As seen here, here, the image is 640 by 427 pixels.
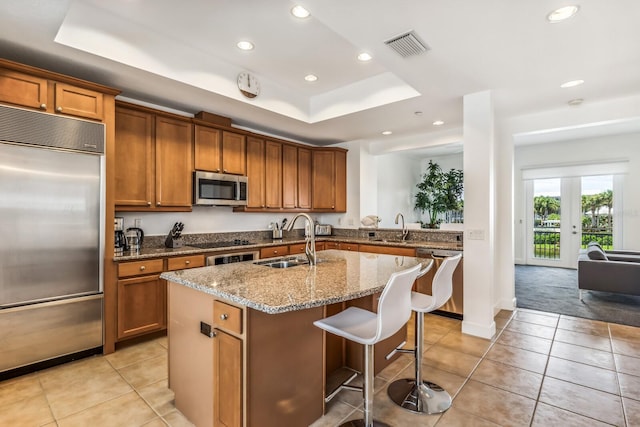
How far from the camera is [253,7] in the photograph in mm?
2344

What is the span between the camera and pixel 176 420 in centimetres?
192

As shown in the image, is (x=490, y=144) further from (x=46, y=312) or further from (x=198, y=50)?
(x=46, y=312)

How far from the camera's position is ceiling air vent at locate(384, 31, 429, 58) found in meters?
2.26

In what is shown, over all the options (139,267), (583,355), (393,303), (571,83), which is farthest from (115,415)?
(571,83)

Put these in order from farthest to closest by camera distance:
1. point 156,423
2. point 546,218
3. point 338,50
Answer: point 546,218 → point 338,50 → point 156,423

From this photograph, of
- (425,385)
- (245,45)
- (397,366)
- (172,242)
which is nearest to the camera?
(425,385)

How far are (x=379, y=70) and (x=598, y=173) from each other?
232 inches

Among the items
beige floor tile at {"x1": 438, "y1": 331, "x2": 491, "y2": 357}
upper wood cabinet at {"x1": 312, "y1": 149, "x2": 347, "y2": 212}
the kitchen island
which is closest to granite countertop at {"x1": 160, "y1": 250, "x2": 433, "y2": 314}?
the kitchen island

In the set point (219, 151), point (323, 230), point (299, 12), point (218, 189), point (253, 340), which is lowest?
point (253, 340)

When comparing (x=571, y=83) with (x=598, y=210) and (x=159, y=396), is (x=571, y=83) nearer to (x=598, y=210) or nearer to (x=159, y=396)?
(x=159, y=396)

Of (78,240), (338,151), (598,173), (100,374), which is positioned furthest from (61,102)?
(598,173)

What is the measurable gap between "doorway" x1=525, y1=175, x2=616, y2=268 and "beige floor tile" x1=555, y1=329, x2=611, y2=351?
4485 mm

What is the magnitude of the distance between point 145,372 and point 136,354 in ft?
1.36

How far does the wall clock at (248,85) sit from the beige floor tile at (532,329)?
385 cm
